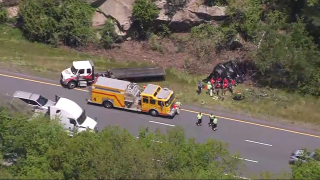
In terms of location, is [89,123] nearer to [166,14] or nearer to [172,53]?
[172,53]

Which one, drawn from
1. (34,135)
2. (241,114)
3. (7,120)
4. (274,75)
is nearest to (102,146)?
(34,135)

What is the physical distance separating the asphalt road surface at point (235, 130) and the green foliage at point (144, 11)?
9244mm

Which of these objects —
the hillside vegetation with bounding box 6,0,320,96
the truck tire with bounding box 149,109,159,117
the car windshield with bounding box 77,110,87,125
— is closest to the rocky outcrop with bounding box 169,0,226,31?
the hillside vegetation with bounding box 6,0,320,96

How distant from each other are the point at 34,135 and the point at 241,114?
16156 millimetres

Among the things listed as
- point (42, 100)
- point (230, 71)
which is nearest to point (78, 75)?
point (42, 100)

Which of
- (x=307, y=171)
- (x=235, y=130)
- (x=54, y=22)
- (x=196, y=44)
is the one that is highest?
(x=54, y=22)

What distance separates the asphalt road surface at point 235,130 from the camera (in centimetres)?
4255

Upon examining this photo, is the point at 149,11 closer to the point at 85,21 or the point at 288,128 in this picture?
the point at 85,21

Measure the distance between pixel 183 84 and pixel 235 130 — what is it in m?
6.82

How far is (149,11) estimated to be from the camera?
5375 cm

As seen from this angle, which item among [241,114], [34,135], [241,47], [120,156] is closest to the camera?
[120,156]

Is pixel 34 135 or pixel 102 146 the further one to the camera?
pixel 34 135

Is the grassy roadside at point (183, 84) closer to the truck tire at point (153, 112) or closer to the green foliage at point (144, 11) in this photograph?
the truck tire at point (153, 112)

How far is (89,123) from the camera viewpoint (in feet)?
142
